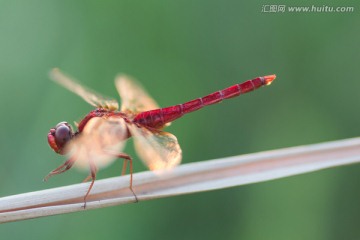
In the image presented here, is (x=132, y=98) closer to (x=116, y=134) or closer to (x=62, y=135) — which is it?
(x=116, y=134)

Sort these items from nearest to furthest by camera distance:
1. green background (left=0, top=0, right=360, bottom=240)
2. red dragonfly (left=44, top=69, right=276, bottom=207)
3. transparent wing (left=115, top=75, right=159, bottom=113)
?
red dragonfly (left=44, top=69, right=276, bottom=207), transparent wing (left=115, top=75, right=159, bottom=113), green background (left=0, top=0, right=360, bottom=240)

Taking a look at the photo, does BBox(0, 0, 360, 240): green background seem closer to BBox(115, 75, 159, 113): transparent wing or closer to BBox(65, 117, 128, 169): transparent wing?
BBox(115, 75, 159, 113): transparent wing

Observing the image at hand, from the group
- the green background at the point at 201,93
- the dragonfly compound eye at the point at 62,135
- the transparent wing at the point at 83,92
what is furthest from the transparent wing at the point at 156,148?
the green background at the point at 201,93

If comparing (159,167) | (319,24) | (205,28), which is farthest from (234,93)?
(319,24)

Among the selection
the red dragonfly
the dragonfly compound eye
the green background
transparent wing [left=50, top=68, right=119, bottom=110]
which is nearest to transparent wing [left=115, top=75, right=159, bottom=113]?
the red dragonfly

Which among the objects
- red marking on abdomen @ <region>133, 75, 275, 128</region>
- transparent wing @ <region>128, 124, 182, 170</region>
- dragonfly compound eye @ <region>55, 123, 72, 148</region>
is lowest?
transparent wing @ <region>128, 124, 182, 170</region>

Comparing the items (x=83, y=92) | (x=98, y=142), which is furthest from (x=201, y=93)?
(x=98, y=142)
